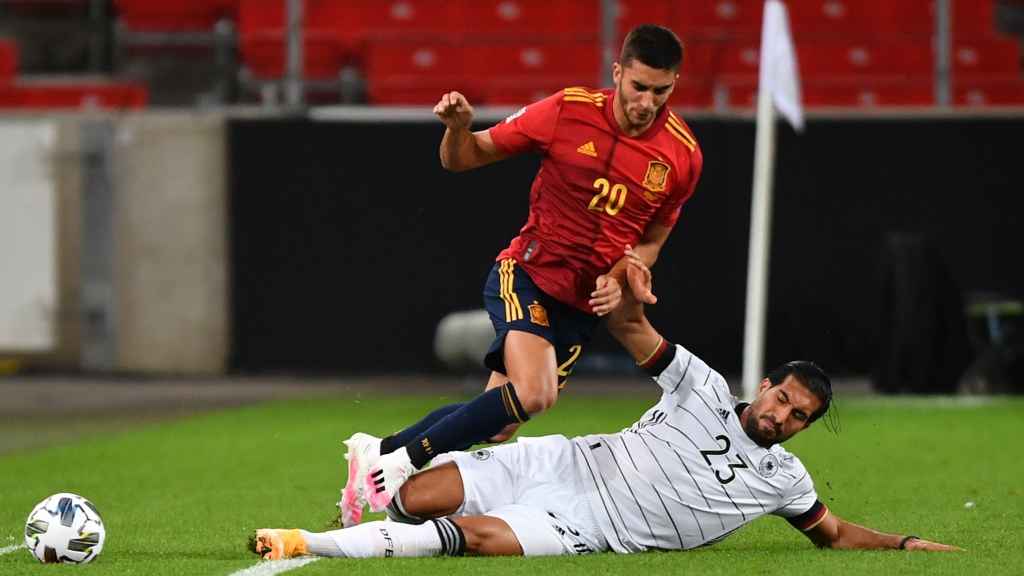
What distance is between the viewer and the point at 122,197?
17703 millimetres

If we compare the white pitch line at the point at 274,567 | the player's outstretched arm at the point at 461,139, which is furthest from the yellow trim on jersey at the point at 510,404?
the white pitch line at the point at 274,567

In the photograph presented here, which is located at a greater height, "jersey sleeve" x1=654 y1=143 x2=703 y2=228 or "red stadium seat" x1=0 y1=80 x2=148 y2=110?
"jersey sleeve" x1=654 y1=143 x2=703 y2=228

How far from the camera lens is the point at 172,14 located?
18.9 metres

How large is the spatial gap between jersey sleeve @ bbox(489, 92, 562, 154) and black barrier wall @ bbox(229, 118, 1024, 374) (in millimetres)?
9666

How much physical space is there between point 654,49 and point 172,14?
12818mm

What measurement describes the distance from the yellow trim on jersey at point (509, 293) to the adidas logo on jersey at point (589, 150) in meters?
0.59

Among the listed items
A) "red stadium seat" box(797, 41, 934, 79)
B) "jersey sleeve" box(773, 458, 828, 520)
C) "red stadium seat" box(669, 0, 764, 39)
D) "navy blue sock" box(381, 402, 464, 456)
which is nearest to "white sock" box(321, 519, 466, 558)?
"navy blue sock" box(381, 402, 464, 456)

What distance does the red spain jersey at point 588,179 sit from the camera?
292 inches

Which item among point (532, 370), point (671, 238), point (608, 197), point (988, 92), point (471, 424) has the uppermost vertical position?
point (988, 92)

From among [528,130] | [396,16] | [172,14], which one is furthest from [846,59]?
[528,130]

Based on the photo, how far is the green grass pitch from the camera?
6453mm

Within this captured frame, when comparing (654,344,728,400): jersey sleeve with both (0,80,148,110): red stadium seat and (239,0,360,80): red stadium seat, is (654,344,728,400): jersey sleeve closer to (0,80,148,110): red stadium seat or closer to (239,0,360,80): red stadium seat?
(239,0,360,80): red stadium seat

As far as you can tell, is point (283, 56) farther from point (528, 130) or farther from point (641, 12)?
point (528, 130)

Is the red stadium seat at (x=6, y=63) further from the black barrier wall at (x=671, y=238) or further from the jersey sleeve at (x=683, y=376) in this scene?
the jersey sleeve at (x=683, y=376)
